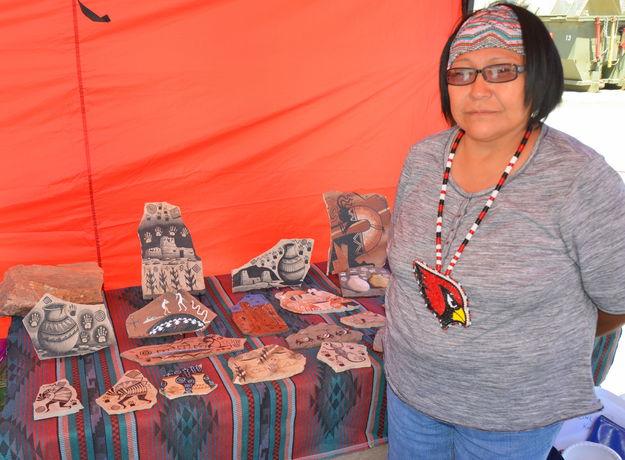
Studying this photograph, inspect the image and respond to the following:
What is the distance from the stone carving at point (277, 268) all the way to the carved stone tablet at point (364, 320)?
0.41 m

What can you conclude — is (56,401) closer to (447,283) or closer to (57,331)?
(57,331)

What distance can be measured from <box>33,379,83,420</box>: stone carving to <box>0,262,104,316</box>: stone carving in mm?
541

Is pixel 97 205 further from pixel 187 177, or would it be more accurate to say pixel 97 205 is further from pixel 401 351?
pixel 401 351

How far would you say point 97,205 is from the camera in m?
2.76

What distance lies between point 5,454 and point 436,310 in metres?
1.27

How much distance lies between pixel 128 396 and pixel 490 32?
145 centimetres

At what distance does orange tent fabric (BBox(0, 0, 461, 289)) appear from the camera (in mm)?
2561

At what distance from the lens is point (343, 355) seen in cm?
215

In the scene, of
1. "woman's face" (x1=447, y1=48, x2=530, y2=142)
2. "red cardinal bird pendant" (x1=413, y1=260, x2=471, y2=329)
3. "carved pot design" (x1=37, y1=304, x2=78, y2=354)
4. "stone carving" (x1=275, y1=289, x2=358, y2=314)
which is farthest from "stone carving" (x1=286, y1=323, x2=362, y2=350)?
"woman's face" (x1=447, y1=48, x2=530, y2=142)

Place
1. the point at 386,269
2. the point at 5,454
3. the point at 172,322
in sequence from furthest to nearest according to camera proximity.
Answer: the point at 386,269 → the point at 172,322 → the point at 5,454

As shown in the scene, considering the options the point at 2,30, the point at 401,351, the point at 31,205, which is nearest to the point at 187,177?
the point at 31,205

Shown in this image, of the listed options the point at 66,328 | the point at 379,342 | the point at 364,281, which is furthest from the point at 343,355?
the point at 66,328

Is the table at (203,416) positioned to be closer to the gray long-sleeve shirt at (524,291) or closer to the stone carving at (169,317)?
the stone carving at (169,317)

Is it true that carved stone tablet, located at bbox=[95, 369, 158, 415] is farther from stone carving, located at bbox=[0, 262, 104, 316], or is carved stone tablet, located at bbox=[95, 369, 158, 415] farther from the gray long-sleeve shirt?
the gray long-sleeve shirt
